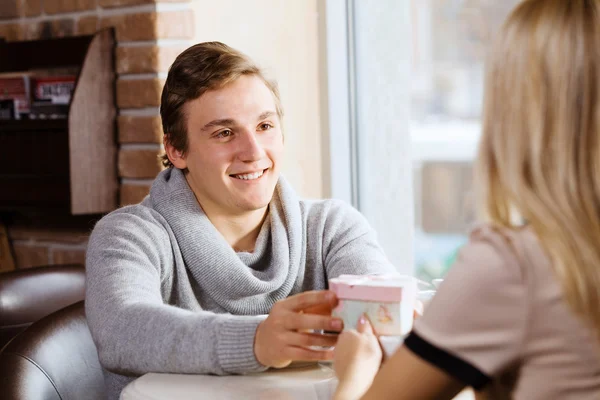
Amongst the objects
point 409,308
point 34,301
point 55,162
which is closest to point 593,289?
point 409,308

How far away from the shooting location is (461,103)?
253 cm

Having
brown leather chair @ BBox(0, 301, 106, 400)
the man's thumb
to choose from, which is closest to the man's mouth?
brown leather chair @ BBox(0, 301, 106, 400)

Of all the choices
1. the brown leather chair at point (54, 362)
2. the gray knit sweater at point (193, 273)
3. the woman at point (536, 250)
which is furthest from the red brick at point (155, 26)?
the woman at point (536, 250)

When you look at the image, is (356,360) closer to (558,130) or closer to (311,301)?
(311,301)

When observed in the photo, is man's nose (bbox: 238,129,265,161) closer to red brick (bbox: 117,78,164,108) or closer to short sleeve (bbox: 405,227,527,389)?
red brick (bbox: 117,78,164,108)

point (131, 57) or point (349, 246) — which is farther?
point (131, 57)

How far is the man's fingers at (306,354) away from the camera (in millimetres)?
1295

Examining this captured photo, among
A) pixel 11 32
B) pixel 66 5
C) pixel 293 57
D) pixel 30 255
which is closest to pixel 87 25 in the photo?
pixel 66 5

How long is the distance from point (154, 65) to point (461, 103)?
36.0 inches

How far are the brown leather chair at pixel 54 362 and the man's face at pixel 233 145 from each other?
38cm

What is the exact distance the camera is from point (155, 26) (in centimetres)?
226

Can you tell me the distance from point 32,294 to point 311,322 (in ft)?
3.26

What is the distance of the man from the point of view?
1.60 m

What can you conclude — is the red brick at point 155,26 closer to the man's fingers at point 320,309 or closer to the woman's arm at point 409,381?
the man's fingers at point 320,309
